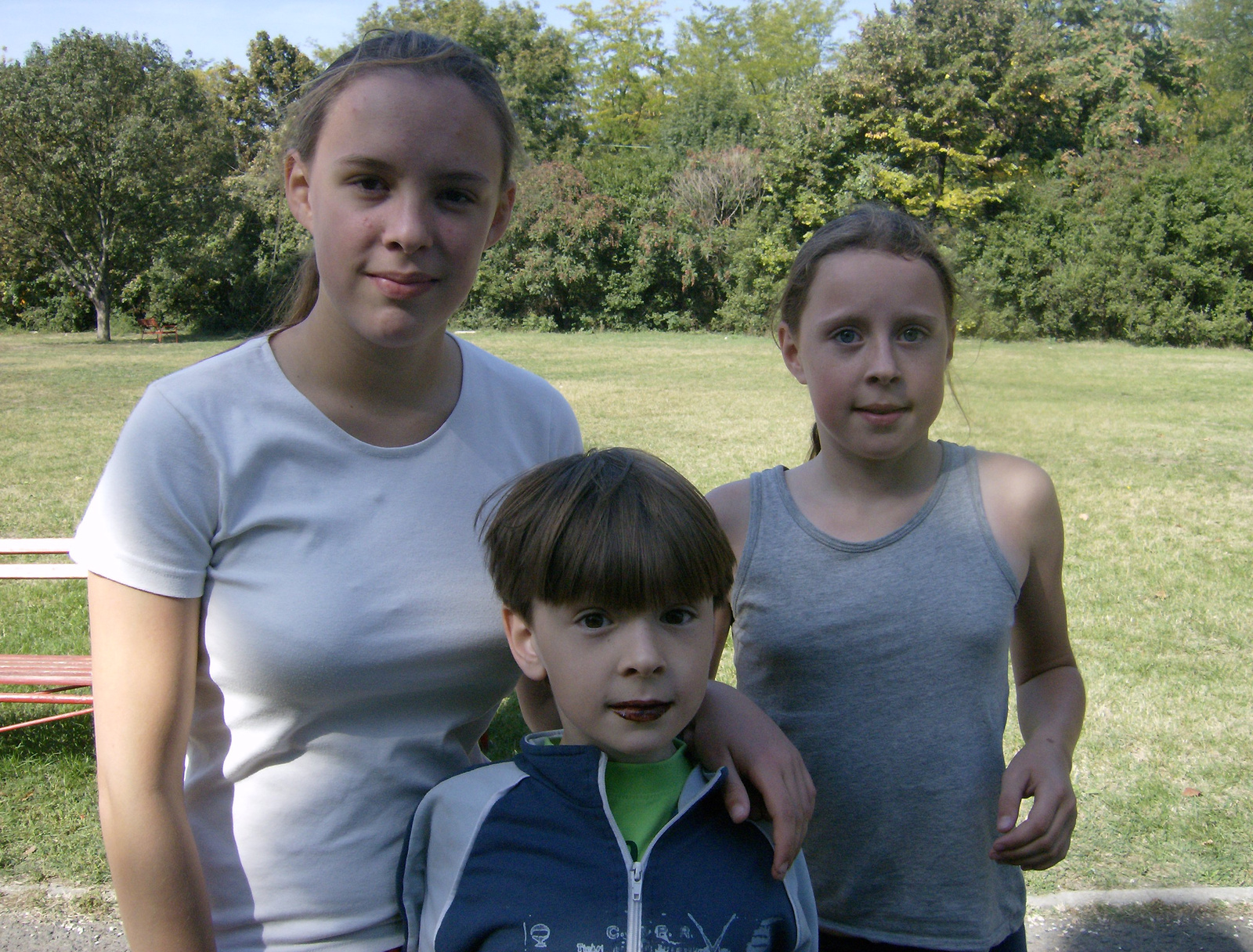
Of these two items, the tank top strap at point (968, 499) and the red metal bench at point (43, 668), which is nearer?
the tank top strap at point (968, 499)

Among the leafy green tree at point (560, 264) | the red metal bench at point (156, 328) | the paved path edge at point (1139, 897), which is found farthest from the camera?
the red metal bench at point (156, 328)

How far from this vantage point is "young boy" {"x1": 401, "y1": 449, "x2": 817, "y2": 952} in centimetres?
142

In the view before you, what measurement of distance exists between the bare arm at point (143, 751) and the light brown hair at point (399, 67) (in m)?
0.72

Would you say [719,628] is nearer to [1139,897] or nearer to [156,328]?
[1139,897]

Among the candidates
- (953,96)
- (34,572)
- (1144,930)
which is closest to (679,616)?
(1144,930)

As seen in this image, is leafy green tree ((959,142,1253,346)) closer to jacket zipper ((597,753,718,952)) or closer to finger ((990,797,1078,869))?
finger ((990,797,1078,869))

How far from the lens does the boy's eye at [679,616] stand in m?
1.52

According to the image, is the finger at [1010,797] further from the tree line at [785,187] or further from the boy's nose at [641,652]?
the tree line at [785,187]

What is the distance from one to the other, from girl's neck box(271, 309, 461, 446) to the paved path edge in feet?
9.08

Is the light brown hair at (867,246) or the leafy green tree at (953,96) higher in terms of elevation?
the leafy green tree at (953,96)

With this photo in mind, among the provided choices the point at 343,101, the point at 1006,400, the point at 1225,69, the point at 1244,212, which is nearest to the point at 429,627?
the point at 343,101

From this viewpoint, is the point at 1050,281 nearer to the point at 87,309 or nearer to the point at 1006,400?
the point at 1006,400

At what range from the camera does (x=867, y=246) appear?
1864 mm

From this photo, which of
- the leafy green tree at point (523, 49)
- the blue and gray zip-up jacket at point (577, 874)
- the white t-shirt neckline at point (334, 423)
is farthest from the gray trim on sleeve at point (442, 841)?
the leafy green tree at point (523, 49)
